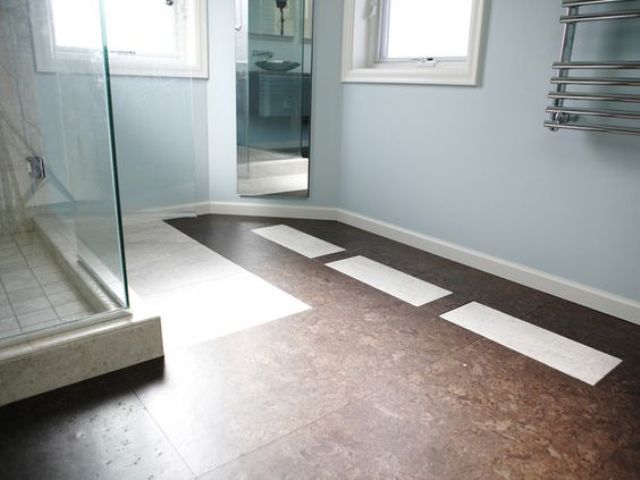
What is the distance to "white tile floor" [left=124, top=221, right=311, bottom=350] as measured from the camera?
1.65 meters

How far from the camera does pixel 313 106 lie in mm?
2830

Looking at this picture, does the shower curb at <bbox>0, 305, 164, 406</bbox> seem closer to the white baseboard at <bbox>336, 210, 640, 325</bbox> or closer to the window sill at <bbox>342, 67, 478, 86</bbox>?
the white baseboard at <bbox>336, 210, 640, 325</bbox>

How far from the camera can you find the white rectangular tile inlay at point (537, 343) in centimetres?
147

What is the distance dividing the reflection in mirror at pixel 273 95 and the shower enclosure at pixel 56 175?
1.06 meters

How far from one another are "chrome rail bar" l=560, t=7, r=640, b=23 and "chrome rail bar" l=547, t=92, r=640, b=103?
0.77 feet

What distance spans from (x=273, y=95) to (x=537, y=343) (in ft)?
6.39

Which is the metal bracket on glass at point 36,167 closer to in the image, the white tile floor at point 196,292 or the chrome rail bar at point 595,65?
the white tile floor at point 196,292

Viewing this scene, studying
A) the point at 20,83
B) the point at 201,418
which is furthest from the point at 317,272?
the point at 20,83

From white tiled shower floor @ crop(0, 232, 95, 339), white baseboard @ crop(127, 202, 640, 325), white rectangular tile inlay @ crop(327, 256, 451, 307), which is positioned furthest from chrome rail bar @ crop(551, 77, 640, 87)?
white tiled shower floor @ crop(0, 232, 95, 339)

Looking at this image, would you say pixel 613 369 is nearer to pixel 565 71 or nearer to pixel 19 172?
pixel 565 71

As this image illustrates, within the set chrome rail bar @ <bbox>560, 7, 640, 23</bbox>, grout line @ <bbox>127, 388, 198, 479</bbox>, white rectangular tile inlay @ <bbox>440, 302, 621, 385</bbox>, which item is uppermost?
chrome rail bar @ <bbox>560, 7, 640, 23</bbox>

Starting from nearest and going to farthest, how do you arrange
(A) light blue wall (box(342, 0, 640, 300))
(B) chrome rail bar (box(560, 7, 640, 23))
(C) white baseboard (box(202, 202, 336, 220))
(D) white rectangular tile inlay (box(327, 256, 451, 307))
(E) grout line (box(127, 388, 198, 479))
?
(E) grout line (box(127, 388, 198, 479)), (B) chrome rail bar (box(560, 7, 640, 23)), (A) light blue wall (box(342, 0, 640, 300)), (D) white rectangular tile inlay (box(327, 256, 451, 307)), (C) white baseboard (box(202, 202, 336, 220))

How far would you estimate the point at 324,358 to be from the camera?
147cm

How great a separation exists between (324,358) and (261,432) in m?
0.37
